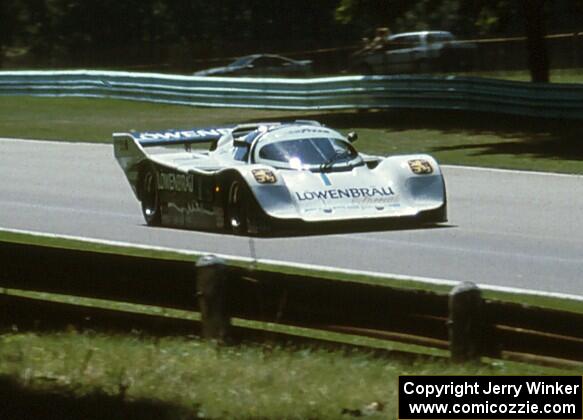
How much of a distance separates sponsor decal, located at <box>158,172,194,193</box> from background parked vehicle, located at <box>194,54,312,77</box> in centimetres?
3536

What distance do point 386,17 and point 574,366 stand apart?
86.5ft

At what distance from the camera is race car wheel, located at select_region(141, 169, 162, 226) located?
17.1m

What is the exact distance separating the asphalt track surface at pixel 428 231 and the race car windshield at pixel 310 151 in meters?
0.90

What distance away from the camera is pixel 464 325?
7527 mm

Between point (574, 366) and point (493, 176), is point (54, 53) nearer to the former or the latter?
point (493, 176)

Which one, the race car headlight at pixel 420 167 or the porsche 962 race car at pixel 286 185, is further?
the race car headlight at pixel 420 167

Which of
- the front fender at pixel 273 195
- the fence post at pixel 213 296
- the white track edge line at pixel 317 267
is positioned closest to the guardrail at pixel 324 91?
the front fender at pixel 273 195

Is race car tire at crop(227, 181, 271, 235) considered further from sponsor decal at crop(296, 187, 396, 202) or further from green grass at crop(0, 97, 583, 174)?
green grass at crop(0, 97, 583, 174)

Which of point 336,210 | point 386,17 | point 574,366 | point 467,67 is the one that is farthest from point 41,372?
point 467,67

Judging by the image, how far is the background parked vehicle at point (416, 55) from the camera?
153 ft

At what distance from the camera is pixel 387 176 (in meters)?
15.8

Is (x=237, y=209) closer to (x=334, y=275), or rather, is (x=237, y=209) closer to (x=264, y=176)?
(x=264, y=176)

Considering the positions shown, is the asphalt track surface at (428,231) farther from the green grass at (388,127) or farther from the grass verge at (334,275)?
the green grass at (388,127)

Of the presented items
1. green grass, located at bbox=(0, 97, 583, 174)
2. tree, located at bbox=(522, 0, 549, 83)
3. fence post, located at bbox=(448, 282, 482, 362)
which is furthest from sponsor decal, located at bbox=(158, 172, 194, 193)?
tree, located at bbox=(522, 0, 549, 83)
